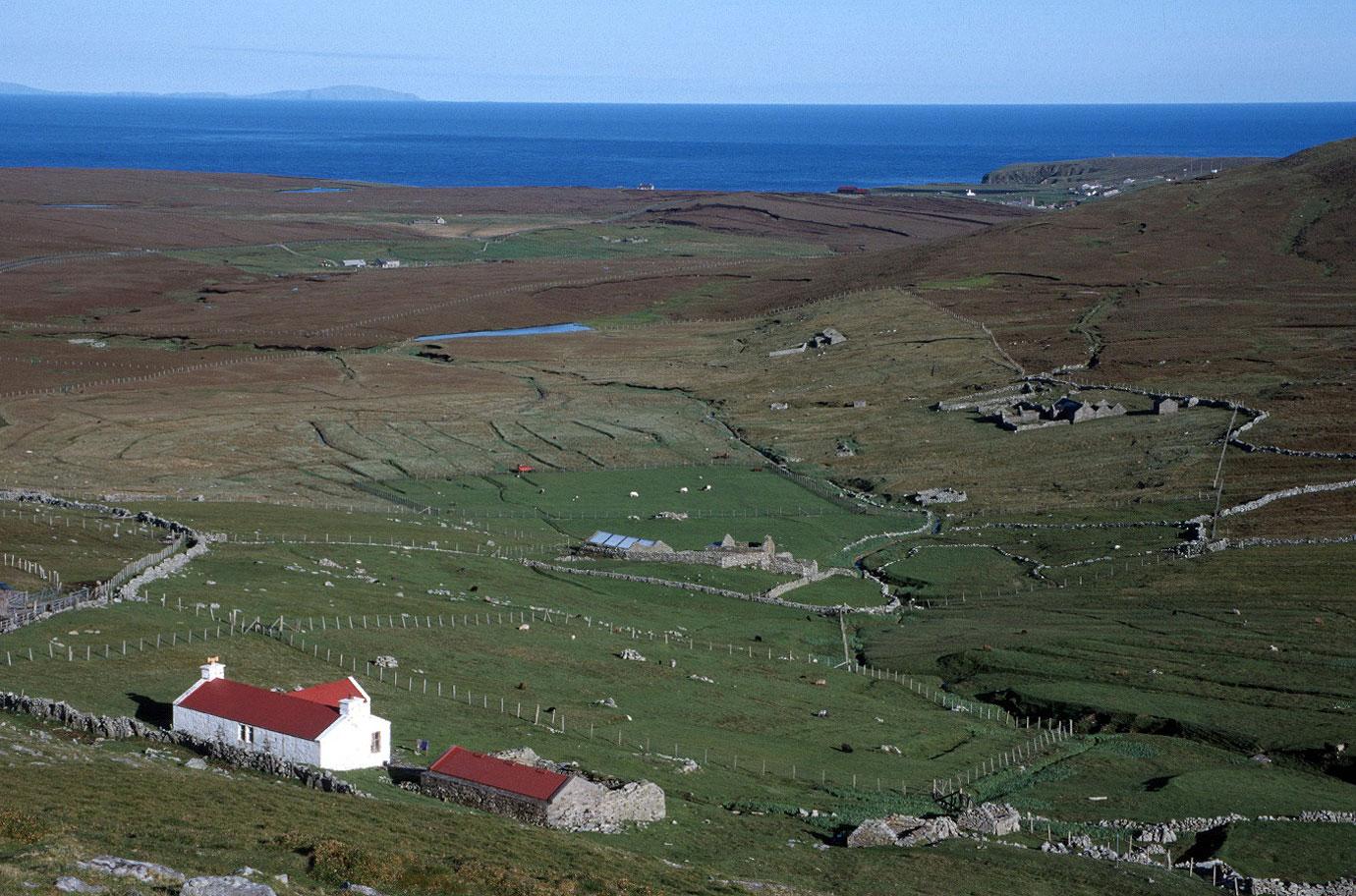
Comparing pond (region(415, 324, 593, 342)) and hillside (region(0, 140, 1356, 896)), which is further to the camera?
pond (region(415, 324, 593, 342))

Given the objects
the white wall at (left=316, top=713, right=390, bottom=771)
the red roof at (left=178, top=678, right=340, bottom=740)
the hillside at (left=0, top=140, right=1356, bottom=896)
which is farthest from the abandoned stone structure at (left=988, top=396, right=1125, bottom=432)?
the red roof at (left=178, top=678, right=340, bottom=740)

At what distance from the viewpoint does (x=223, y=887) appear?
84.6 ft

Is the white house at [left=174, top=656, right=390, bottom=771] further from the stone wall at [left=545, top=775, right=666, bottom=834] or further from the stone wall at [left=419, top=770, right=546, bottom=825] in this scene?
the stone wall at [left=545, top=775, right=666, bottom=834]

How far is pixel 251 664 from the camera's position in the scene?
4628 centimetres

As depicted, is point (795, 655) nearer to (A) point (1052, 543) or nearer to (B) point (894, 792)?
(B) point (894, 792)

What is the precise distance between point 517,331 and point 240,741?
429ft

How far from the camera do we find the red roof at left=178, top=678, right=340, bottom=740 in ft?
124

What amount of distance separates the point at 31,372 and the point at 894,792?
103340mm

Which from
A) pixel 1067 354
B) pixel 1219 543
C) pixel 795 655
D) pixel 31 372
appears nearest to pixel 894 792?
pixel 795 655

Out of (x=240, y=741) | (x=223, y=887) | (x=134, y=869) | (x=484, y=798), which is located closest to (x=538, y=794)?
(x=484, y=798)

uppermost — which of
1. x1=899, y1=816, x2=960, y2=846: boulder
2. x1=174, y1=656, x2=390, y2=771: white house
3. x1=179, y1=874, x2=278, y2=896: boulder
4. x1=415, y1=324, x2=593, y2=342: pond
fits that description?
x1=179, y1=874, x2=278, y2=896: boulder

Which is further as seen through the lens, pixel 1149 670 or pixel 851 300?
pixel 851 300

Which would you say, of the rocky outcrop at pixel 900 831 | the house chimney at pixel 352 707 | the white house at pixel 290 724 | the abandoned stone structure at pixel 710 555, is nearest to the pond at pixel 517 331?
the abandoned stone structure at pixel 710 555

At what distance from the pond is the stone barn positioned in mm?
123581
